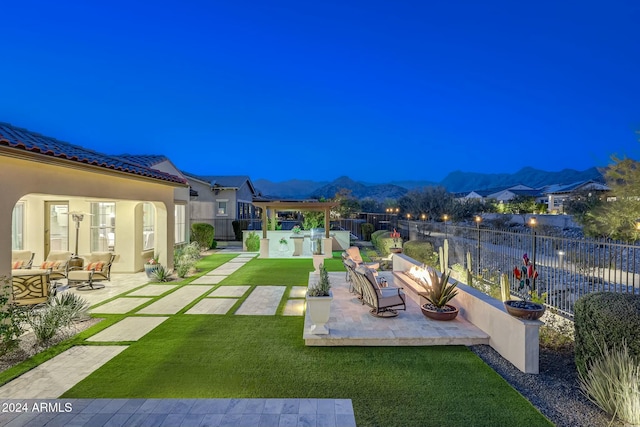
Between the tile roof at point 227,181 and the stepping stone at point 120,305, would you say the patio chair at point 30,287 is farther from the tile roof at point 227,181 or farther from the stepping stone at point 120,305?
the tile roof at point 227,181

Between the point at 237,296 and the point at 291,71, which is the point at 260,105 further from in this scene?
the point at 237,296

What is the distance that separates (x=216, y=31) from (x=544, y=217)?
34.0m

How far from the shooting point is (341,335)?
18.4ft

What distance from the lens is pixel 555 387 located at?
13.5ft

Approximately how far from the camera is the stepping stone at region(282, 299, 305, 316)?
7.29 m

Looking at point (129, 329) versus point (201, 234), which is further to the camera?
point (201, 234)

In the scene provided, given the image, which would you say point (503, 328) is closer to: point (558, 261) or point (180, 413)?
point (558, 261)

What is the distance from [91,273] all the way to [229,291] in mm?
3913

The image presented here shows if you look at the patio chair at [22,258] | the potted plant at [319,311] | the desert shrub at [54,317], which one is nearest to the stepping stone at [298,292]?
the potted plant at [319,311]

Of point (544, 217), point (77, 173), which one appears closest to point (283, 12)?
point (77, 173)

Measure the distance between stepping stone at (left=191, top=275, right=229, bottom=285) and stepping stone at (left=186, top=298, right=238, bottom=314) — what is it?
2.17 meters

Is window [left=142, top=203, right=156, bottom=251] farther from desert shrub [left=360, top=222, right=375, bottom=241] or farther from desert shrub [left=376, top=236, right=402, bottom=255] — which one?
desert shrub [left=360, top=222, right=375, bottom=241]

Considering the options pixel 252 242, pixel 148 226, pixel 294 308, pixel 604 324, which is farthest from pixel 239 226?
Answer: pixel 604 324

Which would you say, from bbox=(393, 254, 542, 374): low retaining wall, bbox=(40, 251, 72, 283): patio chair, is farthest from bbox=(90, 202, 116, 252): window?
bbox=(393, 254, 542, 374): low retaining wall
